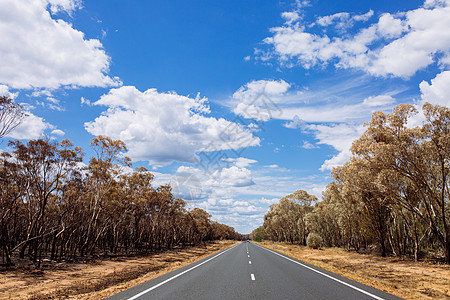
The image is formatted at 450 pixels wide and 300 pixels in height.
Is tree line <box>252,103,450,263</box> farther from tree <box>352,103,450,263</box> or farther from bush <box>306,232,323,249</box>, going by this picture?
bush <box>306,232,323,249</box>

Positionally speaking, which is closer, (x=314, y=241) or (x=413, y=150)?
(x=413, y=150)

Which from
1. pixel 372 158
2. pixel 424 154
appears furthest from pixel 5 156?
pixel 424 154

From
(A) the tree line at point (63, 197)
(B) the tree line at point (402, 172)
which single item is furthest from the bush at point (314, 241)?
(A) the tree line at point (63, 197)

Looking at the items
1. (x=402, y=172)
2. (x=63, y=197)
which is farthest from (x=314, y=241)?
(x=63, y=197)

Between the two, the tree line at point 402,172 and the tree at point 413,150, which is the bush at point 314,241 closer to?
the tree line at point 402,172

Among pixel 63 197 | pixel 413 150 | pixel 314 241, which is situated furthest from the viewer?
pixel 314 241

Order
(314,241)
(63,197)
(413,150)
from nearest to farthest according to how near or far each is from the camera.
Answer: (413,150) < (63,197) < (314,241)

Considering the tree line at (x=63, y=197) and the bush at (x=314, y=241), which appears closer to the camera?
the tree line at (x=63, y=197)

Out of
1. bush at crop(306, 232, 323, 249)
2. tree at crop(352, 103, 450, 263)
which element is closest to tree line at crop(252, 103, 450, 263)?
tree at crop(352, 103, 450, 263)

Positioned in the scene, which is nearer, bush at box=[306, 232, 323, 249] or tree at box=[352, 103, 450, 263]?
tree at box=[352, 103, 450, 263]

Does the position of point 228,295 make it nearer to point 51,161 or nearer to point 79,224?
point 51,161

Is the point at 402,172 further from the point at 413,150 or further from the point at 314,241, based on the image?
the point at 314,241

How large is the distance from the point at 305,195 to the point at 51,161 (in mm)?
52534

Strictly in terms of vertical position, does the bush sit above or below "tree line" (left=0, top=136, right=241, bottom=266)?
below
